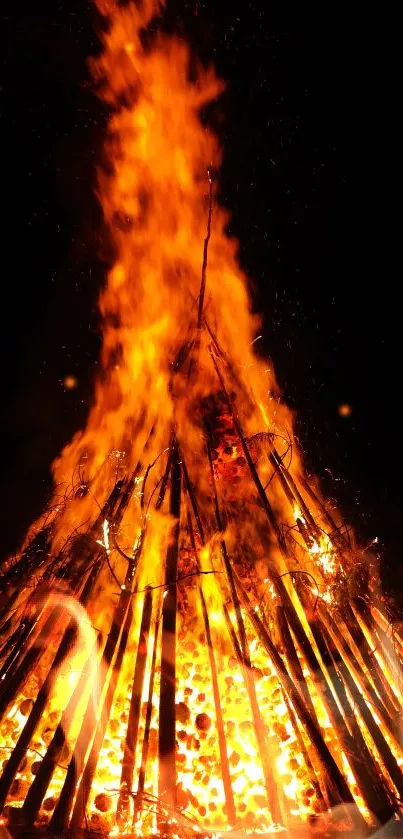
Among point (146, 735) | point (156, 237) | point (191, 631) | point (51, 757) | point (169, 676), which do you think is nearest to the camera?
point (51, 757)

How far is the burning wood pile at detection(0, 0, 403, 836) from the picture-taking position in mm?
2314

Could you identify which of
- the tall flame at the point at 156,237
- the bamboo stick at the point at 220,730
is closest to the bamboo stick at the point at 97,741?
the bamboo stick at the point at 220,730

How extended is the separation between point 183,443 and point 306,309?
30.9 feet

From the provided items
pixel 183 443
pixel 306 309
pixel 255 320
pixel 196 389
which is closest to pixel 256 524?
pixel 183 443

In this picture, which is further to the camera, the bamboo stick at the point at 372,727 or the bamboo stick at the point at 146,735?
the bamboo stick at the point at 372,727

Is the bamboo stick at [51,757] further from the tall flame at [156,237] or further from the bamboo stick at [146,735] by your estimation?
the tall flame at [156,237]

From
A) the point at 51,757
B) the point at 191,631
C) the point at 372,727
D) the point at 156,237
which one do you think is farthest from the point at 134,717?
the point at 156,237

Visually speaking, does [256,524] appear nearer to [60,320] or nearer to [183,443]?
[183,443]

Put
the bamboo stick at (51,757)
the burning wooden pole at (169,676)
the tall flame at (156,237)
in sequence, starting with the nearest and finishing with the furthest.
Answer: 1. the bamboo stick at (51,757)
2. the burning wooden pole at (169,676)
3. the tall flame at (156,237)

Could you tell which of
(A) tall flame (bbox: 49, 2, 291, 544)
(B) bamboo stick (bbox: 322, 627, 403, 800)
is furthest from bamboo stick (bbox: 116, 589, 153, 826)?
(A) tall flame (bbox: 49, 2, 291, 544)

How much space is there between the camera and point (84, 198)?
1009cm

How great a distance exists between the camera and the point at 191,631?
3.17 metres

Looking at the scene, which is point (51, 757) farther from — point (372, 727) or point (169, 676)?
point (372, 727)

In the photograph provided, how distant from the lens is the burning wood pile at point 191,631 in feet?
7.59
